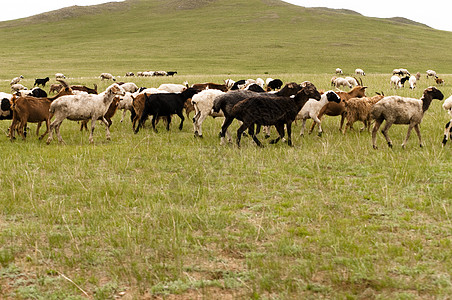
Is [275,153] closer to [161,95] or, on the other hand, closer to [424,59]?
[161,95]

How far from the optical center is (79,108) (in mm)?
12148

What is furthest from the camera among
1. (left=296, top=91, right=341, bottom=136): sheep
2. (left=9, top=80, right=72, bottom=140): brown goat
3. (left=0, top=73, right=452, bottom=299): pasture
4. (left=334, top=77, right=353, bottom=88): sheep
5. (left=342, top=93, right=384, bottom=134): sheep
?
(left=334, top=77, right=353, bottom=88): sheep

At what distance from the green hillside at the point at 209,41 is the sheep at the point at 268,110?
37.3 m

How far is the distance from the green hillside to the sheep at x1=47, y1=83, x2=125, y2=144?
1438 inches

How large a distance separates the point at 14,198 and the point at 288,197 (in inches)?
176

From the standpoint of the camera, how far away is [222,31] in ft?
310

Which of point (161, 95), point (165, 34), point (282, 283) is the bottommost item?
point (282, 283)

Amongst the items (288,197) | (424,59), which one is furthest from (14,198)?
(424,59)

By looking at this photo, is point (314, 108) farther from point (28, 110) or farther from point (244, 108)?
point (28, 110)

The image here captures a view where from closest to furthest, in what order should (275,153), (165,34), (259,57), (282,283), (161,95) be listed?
(282,283) → (275,153) → (161,95) → (259,57) → (165,34)

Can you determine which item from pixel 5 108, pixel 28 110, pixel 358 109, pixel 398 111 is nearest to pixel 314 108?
pixel 358 109

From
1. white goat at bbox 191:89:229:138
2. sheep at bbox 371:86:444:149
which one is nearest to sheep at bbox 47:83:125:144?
white goat at bbox 191:89:229:138

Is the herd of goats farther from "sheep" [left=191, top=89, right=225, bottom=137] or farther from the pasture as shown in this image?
the pasture

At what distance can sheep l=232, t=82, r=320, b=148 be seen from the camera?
1152 cm
